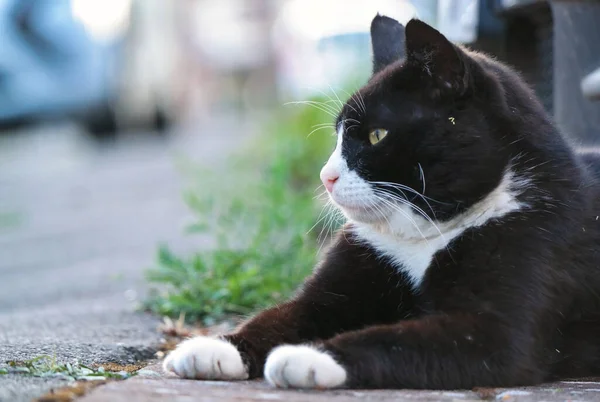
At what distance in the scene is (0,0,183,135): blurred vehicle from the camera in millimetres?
10430

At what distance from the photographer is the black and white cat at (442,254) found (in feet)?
6.51

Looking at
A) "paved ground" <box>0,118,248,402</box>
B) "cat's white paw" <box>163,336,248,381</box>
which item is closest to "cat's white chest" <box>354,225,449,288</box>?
"cat's white paw" <box>163,336,248,381</box>

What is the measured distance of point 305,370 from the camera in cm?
190

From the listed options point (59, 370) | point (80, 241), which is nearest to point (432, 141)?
point (59, 370)

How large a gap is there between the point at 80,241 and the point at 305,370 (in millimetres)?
4198

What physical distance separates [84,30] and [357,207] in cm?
956

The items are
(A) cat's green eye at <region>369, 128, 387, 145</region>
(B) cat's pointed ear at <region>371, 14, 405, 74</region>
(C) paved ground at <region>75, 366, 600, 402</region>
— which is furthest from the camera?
(B) cat's pointed ear at <region>371, 14, 405, 74</region>

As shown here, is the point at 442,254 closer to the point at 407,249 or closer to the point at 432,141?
the point at 407,249

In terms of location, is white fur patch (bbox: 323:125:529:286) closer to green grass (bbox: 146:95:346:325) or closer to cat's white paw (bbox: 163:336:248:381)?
cat's white paw (bbox: 163:336:248:381)

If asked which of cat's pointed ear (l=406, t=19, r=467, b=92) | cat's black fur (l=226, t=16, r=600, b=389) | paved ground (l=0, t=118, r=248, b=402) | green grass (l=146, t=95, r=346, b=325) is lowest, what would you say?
paved ground (l=0, t=118, r=248, b=402)

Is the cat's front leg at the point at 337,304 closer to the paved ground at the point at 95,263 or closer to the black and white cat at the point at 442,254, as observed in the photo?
the black and white cat at the point at 442,254

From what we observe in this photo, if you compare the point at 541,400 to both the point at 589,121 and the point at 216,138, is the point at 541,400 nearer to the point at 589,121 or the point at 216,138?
the point at 589,121

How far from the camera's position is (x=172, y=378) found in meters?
2.08

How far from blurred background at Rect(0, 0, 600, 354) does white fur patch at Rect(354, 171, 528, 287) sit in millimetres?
481
